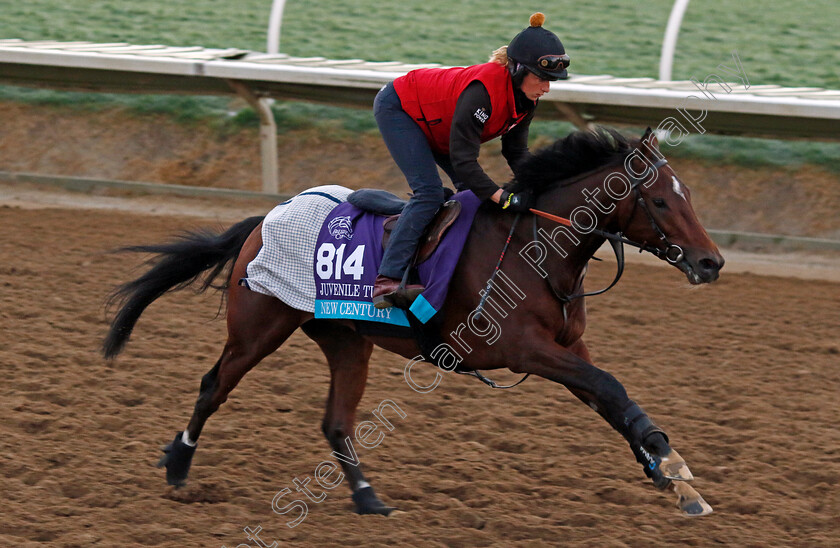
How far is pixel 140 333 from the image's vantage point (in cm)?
611

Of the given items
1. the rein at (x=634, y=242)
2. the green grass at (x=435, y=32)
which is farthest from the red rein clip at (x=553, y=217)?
the green grass at (x=435, y=32)

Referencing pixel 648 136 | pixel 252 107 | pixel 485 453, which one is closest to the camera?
pixel 648 136

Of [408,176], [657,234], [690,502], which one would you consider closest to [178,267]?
[408,176]

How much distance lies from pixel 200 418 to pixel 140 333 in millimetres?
1969

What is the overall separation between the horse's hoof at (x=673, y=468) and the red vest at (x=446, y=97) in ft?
4.61

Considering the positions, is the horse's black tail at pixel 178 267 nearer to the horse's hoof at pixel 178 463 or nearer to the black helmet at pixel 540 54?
the horse's hoof at pixel 178 463

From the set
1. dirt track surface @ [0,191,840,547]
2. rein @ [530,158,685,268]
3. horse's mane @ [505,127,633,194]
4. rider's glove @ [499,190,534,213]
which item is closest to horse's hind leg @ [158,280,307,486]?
dirt track surface @ [0,191,840,547]

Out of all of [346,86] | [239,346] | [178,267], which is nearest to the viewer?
[239,346]

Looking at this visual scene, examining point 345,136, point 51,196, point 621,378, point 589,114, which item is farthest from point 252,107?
point 621,378

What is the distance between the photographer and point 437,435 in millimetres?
4840

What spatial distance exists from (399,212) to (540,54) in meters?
0.93

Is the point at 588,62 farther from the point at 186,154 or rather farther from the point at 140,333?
the point at 140,333

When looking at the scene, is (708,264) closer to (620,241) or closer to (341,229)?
(620,241)

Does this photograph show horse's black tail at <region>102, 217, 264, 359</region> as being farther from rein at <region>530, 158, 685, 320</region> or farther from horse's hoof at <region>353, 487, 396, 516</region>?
rein at <region>530, 158, 685, 320</region>
